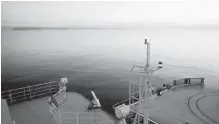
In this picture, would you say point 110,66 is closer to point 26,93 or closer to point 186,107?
point 26,93

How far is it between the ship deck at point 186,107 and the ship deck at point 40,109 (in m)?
0.97

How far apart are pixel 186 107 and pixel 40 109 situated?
2.92 m

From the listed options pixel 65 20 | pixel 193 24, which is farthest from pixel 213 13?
pixel 65 20

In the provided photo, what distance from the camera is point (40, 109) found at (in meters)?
3.62

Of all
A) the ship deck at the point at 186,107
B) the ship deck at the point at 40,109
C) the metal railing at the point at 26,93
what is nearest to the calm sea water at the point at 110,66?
the metal railing at the point at 26,93

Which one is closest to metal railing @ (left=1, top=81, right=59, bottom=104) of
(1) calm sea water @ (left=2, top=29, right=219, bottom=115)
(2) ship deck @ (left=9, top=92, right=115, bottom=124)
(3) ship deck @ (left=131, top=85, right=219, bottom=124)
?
(2) ship deck @ (left=9, top=92, right=115, bottom=124)

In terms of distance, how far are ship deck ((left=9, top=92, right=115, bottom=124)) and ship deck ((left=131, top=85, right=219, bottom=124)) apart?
3.20 feet

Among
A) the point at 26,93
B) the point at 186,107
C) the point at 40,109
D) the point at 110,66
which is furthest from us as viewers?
the point at 110,66

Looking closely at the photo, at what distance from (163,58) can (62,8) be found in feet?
23.6

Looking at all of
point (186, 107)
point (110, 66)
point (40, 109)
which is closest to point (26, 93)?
point (40, 109)

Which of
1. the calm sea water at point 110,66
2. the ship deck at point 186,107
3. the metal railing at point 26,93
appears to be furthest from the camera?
the calm sea water at point 110,66

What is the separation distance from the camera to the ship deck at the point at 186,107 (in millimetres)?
3389

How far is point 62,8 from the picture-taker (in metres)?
3.41

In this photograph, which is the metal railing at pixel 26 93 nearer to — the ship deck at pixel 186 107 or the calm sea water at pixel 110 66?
the calm sea water at pixel 110 66
